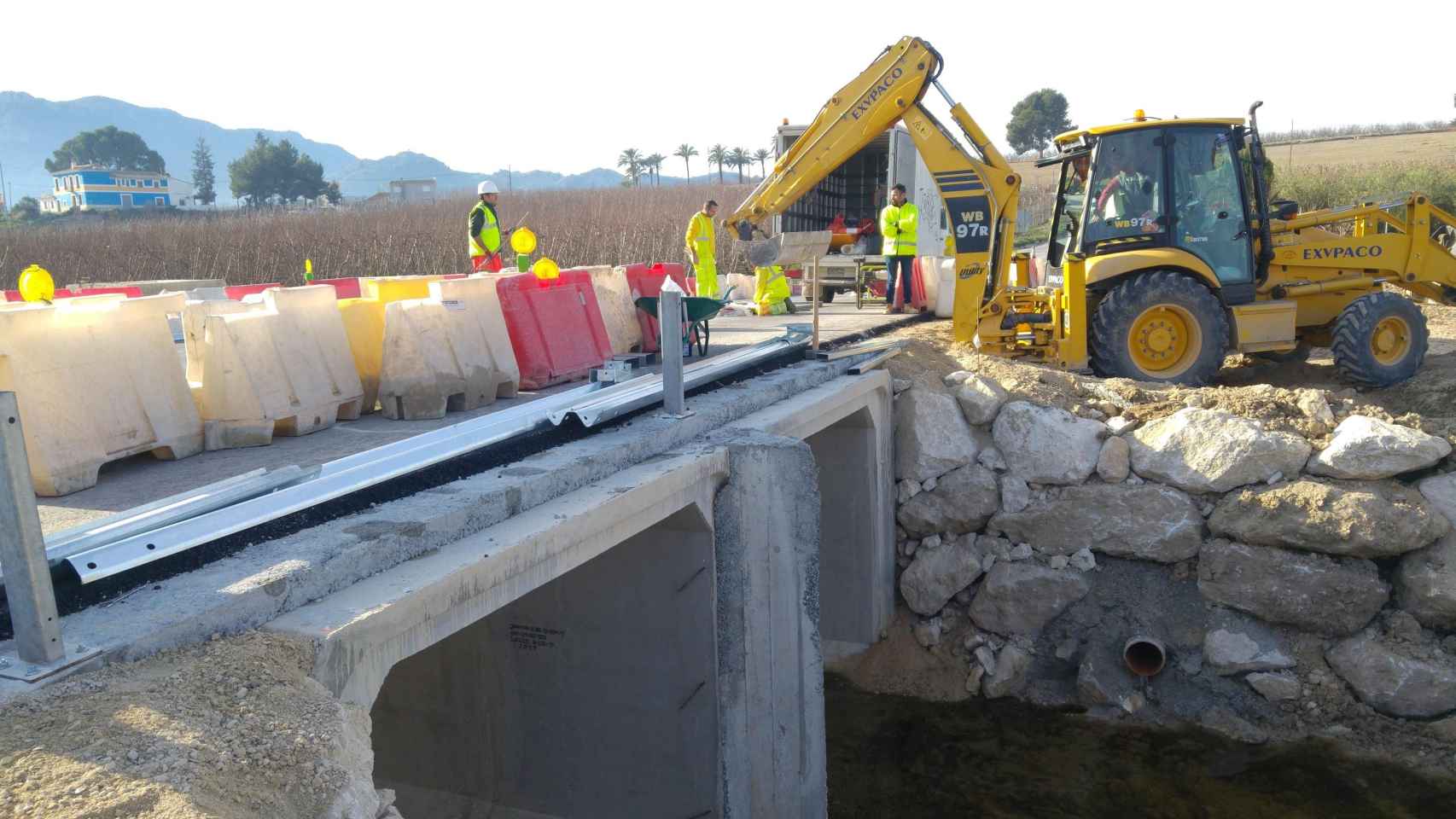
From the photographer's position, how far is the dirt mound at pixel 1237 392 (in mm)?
8758

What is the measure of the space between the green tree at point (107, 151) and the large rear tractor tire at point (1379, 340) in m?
117

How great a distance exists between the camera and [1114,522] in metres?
A: 8.77

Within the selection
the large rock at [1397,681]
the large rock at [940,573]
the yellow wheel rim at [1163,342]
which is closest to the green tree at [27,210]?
the large rock at [940,573]

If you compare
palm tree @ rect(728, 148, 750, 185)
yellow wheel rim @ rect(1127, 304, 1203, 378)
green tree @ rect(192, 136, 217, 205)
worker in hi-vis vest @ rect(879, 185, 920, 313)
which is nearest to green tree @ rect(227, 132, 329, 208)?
green tree @ rect(192, 136, 217, 205)

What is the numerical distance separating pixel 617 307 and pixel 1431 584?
6984mm

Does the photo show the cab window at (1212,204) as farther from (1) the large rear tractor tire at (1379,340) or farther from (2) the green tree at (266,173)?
(2) the green tree at (266,173)

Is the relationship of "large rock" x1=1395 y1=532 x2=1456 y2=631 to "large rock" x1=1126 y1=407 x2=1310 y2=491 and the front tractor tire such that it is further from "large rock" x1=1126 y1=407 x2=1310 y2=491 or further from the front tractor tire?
the front tractor tire

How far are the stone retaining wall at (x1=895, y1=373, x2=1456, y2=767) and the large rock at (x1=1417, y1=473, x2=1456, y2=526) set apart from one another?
0.01 metres

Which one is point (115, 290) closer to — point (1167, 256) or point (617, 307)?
point (617, 307)

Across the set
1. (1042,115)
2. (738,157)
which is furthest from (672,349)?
(738,157)

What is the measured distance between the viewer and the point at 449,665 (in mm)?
7074

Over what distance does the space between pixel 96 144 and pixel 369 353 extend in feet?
388

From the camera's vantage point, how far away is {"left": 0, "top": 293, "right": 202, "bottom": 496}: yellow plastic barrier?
553 centimetres

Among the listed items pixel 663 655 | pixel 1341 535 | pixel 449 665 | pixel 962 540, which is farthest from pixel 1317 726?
pixel 449 665
